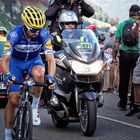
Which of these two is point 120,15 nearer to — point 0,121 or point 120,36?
point 120,36

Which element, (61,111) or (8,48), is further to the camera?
(61,111)

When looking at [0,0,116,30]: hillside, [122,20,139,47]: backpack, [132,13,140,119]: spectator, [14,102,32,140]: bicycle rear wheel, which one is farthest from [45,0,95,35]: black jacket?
[0,0,116,30]: hillside

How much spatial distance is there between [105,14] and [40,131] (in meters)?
17.4

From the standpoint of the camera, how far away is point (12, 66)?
7195 millimetres

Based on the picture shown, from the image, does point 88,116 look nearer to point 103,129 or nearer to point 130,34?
point 103,129

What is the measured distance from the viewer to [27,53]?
714 cm

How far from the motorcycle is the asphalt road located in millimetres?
209

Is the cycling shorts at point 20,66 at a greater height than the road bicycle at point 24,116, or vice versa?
the cycling shorts at point 20,66

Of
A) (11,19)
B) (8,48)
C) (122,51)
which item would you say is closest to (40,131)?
(8,48)

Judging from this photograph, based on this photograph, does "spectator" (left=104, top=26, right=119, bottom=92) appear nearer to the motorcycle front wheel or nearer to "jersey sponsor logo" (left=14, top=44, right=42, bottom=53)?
the motorcycle front wheel

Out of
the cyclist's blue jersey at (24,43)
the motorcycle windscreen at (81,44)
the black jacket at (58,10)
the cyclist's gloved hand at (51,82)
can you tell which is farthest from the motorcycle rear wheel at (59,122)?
the cyclist's gloved hand at (51,82)

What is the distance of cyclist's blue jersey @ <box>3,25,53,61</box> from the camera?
6891 mm

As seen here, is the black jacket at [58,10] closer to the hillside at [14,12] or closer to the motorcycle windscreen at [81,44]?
the motorcycle windscreen at [81,44]

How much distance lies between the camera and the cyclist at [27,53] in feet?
21.8
